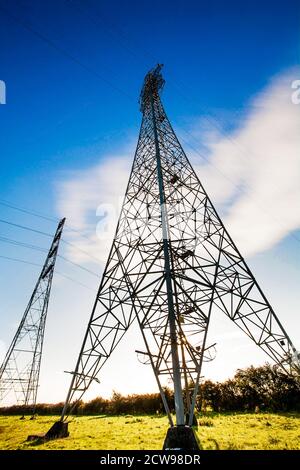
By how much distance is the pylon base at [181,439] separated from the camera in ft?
16.6

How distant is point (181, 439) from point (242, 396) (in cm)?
1401

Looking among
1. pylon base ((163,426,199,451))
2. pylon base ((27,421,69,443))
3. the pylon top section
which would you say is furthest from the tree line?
the pylon top section

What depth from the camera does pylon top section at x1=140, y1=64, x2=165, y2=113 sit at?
15812mm

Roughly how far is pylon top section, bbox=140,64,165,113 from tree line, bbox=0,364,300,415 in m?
A: 19.0

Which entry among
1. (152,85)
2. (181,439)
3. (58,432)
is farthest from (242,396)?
(152,85)

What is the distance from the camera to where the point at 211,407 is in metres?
16.7

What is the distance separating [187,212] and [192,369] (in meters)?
6.24

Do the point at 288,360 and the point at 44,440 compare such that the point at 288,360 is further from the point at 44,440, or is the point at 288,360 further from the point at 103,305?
the point at 44,440

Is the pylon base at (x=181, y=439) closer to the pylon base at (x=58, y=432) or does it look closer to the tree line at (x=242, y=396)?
the pylon base at (x=58, y=432)

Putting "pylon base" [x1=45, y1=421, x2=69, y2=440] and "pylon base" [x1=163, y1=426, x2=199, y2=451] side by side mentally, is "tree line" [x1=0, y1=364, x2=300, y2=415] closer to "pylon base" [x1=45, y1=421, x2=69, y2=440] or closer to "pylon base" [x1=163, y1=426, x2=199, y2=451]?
"pylon base" [x1=45, y1=421, x2=69, y2=440]

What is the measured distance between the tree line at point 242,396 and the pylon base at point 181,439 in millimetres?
11551

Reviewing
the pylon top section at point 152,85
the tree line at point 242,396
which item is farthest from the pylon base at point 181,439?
the pylon top section at point 152,85
